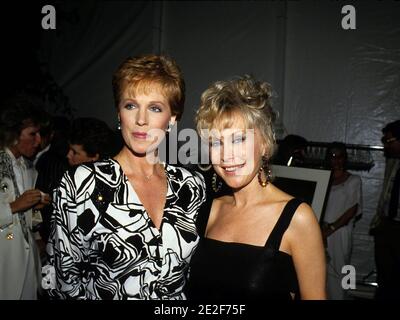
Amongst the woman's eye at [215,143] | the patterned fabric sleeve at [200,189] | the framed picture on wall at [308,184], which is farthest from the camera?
the framed picture on wall at [308,184]

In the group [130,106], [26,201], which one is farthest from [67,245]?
[26,201]

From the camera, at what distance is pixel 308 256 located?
1.55 metres

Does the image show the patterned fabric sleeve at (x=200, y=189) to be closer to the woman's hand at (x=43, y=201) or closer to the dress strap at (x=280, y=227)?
the dress strap at (x=280, y=227)

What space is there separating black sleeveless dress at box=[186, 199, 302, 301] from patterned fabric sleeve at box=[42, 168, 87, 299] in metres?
0.48

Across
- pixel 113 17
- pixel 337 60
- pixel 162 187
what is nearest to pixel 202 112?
pixel 162 187

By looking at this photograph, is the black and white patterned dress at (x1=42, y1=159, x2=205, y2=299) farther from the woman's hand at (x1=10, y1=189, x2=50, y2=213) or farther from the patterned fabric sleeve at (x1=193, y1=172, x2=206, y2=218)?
the woman's hand at (x1=10, y1=189, x2=50, y2=213)

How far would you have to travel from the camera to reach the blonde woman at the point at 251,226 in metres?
1.57

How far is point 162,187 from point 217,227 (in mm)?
295

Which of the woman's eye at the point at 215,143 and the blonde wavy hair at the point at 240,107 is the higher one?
the blonde wavy hair at the point at 240,107

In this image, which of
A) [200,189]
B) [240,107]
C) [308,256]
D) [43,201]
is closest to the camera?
[308,256]

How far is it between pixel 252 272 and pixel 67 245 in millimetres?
710

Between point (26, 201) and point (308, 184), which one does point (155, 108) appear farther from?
point (26, 201)

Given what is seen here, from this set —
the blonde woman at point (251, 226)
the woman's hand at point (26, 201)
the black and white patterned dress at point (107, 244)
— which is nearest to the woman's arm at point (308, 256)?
the blonde woman at point (251, 226)

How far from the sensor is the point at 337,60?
4402 millimetres
